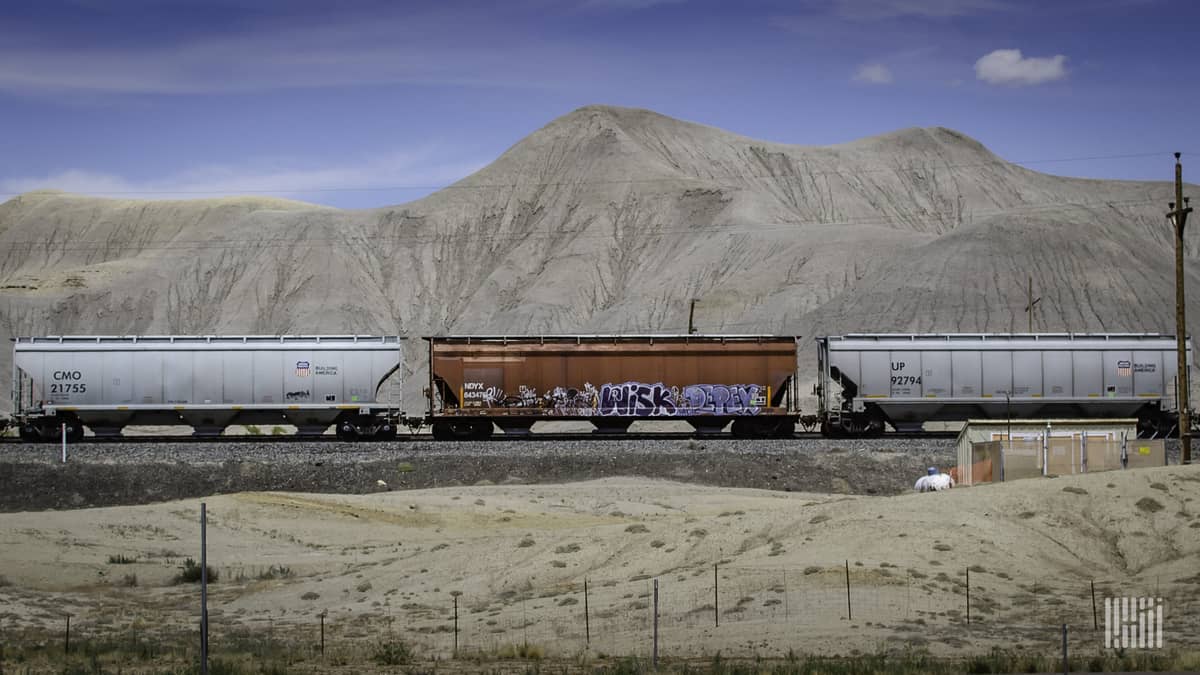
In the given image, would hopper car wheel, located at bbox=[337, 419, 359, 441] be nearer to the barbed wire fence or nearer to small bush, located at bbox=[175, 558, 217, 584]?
small bush, located at bbox=[175, 558, 217, 584]

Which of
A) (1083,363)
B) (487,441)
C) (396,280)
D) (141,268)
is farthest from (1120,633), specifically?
(141,268)

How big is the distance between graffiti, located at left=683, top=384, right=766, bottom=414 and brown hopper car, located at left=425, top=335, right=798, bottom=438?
0.03 metres

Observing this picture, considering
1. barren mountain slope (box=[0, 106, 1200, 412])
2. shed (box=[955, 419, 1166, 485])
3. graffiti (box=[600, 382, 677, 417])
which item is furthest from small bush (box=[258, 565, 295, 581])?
barren mountain slope (box=[0, 106, 1200, 412])

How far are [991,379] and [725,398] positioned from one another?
31.9 ft

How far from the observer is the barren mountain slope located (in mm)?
89688

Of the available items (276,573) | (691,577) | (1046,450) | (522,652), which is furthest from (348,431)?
(522,652)

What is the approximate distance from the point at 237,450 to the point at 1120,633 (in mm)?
27329

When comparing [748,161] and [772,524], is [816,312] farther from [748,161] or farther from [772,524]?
[772,524]

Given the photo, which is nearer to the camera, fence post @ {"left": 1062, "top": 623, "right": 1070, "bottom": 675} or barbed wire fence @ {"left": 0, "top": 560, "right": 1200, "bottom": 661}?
fence post @ {"left": 1062, "top": 623, "right": 1070, "bottom": 675}

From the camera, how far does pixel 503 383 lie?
4303 cm

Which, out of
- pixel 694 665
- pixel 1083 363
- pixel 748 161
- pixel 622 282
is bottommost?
pixel 694 665

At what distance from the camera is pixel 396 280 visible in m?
113

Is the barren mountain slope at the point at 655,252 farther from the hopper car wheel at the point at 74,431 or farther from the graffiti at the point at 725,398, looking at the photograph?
the graffiti at the point at 725,398

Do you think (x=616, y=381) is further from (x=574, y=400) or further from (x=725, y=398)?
(x=725, y=398)
